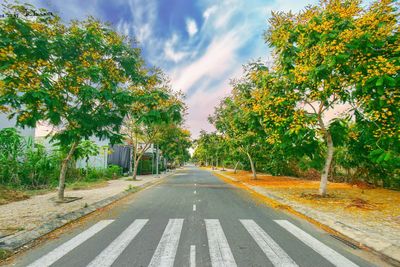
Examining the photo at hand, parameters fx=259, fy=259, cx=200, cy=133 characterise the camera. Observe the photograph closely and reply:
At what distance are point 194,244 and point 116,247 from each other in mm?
1798

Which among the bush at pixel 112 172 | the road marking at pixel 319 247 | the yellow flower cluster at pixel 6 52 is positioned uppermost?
the yellow flower cluster at pixel 6 52

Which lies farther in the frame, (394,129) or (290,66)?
(290,66)

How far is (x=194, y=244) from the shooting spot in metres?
6.12

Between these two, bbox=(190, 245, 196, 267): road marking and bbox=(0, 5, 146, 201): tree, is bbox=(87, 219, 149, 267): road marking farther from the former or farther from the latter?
bbox=(0, 5, 146, 201): tree

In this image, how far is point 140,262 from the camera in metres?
5.04

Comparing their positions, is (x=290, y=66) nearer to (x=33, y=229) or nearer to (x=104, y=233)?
(x=104, y=233)

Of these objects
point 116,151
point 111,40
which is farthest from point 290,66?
point 116,151

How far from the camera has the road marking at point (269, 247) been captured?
5160mm

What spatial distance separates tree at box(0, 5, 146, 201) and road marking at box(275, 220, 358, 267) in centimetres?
723

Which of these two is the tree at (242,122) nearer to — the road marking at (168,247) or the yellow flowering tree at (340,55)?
the yellow flowering tree at (340,55)

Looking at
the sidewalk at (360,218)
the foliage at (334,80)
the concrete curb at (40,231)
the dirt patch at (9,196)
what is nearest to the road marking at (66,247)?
the concrete curb at (40,231)

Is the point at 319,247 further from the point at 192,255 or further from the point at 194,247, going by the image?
the point at 192,255

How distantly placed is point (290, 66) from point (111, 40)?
8.79 metres

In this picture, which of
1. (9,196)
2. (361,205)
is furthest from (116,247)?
(361,205)
